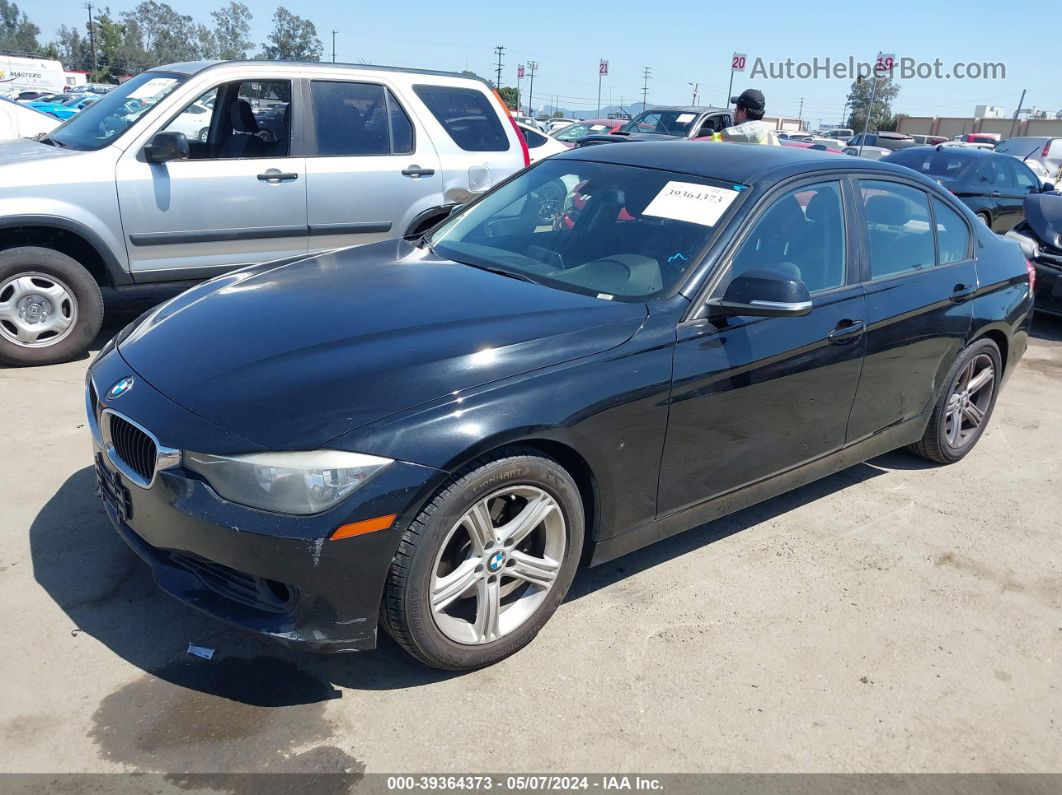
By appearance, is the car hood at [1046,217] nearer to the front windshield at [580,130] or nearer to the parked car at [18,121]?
the parked car at [18,121]

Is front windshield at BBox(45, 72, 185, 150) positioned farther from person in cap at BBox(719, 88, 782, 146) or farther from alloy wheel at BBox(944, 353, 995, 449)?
alloy wheel at BBox(944, 353, 995, 449)

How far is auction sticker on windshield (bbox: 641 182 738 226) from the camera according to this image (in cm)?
338

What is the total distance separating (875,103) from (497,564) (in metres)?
78.9

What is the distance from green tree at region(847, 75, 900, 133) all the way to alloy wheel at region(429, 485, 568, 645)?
236 feet

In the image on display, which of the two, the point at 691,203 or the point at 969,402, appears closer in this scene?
the point at 691,203

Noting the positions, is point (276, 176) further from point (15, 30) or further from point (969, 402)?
point (15, 30)

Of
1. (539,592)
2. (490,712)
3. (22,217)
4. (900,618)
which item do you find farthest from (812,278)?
(22,217)

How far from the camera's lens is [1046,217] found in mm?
8492

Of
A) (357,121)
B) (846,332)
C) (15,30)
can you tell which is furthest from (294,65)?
(15,30)

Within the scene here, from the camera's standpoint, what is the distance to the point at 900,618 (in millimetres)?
3326

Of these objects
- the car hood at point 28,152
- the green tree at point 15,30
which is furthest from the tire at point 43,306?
the green tree at point 15,30

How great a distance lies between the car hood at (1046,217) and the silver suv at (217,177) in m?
5.40

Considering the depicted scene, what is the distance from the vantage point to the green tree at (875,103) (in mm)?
69562

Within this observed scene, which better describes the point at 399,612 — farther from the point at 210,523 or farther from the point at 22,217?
the point at 22,217
